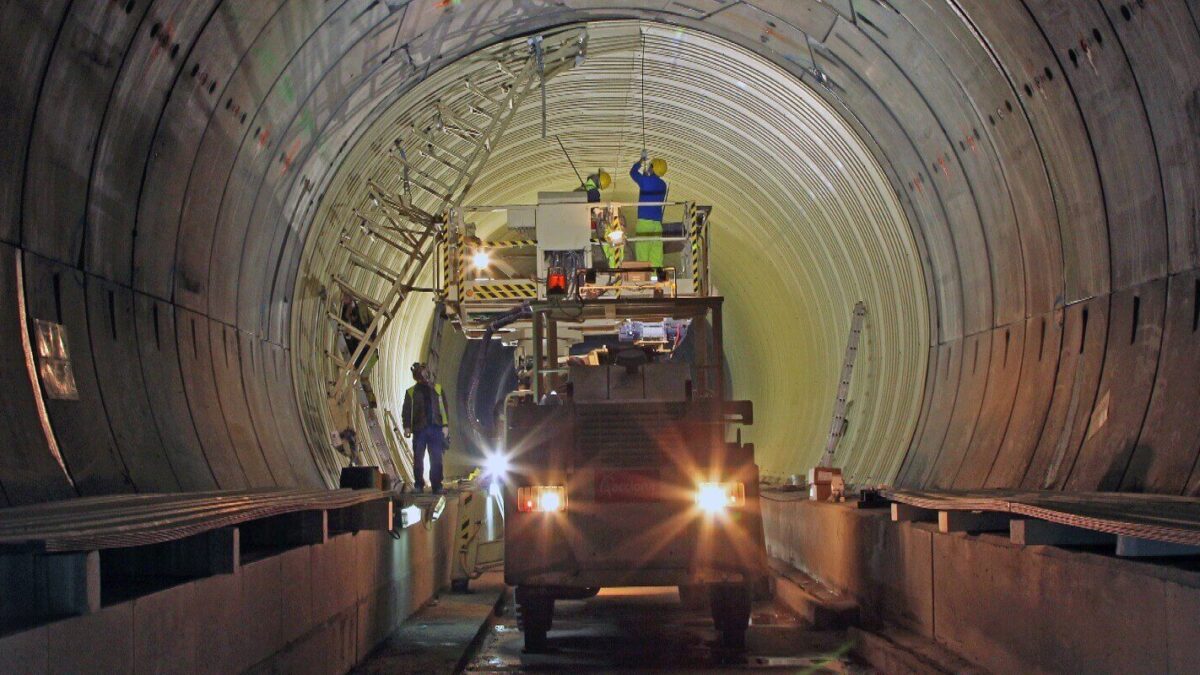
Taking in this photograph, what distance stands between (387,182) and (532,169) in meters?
5.79

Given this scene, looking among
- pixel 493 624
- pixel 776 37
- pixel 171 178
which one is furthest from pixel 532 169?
pixel 171 178

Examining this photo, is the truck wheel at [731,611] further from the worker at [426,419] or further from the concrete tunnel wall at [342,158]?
the worker at [426,419]

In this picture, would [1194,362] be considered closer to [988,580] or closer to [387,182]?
[988,580]

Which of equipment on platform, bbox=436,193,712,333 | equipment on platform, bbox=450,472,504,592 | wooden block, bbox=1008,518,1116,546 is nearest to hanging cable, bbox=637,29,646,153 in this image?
equipment on platform, bbox=436,193,712,333

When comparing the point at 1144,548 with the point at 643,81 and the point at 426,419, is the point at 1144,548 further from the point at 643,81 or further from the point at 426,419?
the point at 643,81

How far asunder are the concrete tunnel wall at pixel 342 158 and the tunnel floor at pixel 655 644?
2299 mm

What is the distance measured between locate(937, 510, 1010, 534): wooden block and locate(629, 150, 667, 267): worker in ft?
43.5

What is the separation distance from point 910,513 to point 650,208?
13.1 m

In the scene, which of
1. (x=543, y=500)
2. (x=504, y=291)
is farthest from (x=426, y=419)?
(x=543, y=500)

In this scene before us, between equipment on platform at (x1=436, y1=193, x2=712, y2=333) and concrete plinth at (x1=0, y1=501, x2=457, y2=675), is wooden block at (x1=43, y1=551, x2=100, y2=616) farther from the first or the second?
equipment on platform at (x1=436, y1=193, x2=712, y2=333)

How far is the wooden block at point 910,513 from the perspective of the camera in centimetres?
1027

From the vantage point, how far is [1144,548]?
6629 millimetres

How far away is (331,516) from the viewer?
33.8 ft

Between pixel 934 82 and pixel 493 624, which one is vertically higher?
pixel 934 82
